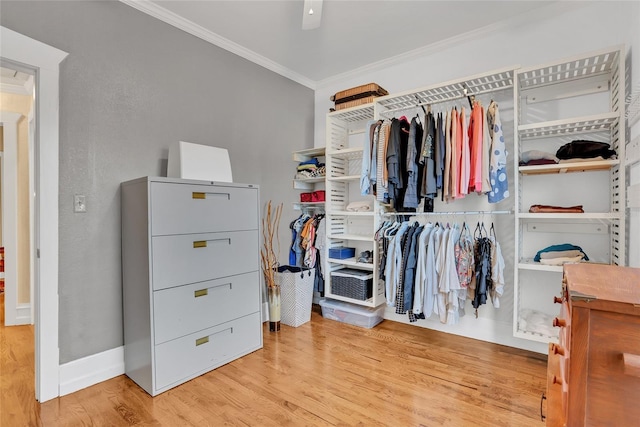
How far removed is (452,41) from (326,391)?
9.68 ft

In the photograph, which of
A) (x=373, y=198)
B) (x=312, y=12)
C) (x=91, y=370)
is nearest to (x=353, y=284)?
(x=373, y=198)

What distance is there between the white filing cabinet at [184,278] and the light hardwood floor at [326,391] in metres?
0.15

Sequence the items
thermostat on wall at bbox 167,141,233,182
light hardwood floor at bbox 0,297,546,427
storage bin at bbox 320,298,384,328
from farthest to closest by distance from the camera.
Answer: storage bin at bbox 320,298,384,328, thermostat on wall at bbox 167,141,233,182, light hardwood floor at bbox 0,297,546,427

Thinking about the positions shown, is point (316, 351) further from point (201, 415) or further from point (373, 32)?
point (373, 32)

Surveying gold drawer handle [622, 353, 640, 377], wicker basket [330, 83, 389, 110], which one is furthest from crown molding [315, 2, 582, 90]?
gold drawer handle [622, 353, 640, 377]

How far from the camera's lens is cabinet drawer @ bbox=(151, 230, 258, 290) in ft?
6.28

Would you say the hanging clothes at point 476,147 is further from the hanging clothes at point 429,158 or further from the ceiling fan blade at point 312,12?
the ceiling fan blade at point 312,12

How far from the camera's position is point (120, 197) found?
7.06 ft

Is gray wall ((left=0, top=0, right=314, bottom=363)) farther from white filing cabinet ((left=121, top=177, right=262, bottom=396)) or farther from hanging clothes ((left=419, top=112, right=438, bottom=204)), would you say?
hanging clothes ((left=419, top=112, right=438, bottom=204))

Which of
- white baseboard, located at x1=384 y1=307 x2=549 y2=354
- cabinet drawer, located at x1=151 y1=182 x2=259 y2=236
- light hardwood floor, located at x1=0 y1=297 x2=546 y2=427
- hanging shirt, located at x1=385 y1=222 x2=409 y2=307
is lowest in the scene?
light hardwood floor, located at x1=0 y1=297 x2=546 y2=427

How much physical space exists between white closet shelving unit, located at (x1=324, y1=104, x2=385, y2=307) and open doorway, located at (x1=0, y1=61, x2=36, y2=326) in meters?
2.95

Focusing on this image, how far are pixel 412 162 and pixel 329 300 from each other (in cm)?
164

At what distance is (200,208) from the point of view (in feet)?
6.96

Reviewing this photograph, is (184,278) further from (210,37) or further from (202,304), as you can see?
(210,37)
